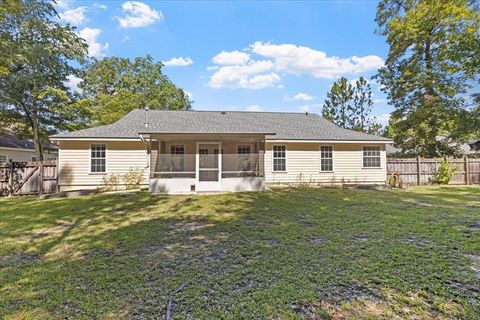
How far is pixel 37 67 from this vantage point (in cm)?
1505

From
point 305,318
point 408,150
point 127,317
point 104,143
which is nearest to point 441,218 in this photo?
point 305,318

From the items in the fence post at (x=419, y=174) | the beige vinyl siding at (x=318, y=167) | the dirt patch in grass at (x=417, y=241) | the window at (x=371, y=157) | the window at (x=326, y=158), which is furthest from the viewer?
the fence post at (x=419, y=174)

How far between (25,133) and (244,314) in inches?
936

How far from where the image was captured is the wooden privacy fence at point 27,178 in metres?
11.5

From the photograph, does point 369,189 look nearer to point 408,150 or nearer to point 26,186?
point 408,150

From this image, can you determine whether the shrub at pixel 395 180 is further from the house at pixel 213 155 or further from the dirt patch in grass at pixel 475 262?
the dirt patch in grass at pixel 475 262

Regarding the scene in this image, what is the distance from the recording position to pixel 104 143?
1216 centimetres

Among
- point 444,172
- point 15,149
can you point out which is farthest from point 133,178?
point 444,172

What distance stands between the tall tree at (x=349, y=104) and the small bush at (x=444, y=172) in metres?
17.4

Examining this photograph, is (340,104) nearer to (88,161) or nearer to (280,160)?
(280,160)

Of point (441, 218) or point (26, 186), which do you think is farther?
point (26, 186)

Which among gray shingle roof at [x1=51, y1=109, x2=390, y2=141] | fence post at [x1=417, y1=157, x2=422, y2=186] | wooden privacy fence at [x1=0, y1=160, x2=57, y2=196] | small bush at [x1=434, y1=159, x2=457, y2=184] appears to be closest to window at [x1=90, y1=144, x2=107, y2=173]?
gray shingle roof at [x1=51, y1=109, x2=390, y2=141]

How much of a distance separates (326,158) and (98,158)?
1154cm

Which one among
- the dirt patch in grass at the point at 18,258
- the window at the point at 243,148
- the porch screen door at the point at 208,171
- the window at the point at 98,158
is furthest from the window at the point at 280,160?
the dirt patch in grass at the point at 18,258
